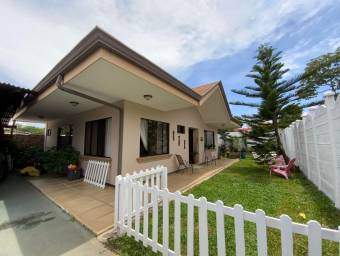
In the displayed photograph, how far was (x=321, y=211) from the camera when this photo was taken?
347cm

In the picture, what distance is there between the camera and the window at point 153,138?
21.7 ft

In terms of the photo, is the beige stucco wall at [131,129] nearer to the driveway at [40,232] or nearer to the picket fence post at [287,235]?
the driveway at [40,232]

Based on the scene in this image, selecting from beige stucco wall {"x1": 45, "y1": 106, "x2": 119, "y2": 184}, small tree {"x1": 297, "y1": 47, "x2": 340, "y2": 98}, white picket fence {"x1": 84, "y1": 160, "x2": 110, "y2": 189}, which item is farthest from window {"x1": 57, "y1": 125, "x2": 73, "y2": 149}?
small tree {"x1": 297, "y1": 47, "x2": 340, "y2": 98}

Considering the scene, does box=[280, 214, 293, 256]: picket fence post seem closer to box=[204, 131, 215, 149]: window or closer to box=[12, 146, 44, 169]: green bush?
box=[12, 146, 44, 169]: green bush

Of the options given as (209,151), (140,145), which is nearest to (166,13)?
(140,145)

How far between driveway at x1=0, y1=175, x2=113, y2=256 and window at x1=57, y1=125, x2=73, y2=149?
4.81 meters

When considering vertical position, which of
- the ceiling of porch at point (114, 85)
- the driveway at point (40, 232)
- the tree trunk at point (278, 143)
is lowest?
the driveway at point (40, 232)

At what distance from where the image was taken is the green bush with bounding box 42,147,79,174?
22.1ft

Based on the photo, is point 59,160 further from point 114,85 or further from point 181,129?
point 181,129

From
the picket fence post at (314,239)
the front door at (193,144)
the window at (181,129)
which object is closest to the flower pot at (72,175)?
the window at (181,129)

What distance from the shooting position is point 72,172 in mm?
6570

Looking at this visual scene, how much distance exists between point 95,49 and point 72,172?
5.20 meters

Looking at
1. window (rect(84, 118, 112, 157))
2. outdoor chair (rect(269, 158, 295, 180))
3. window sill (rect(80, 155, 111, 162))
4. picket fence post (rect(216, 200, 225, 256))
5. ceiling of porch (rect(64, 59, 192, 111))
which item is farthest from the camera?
outdoor chair (rect(269, 158, 295, 180))

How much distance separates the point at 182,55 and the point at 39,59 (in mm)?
5390
